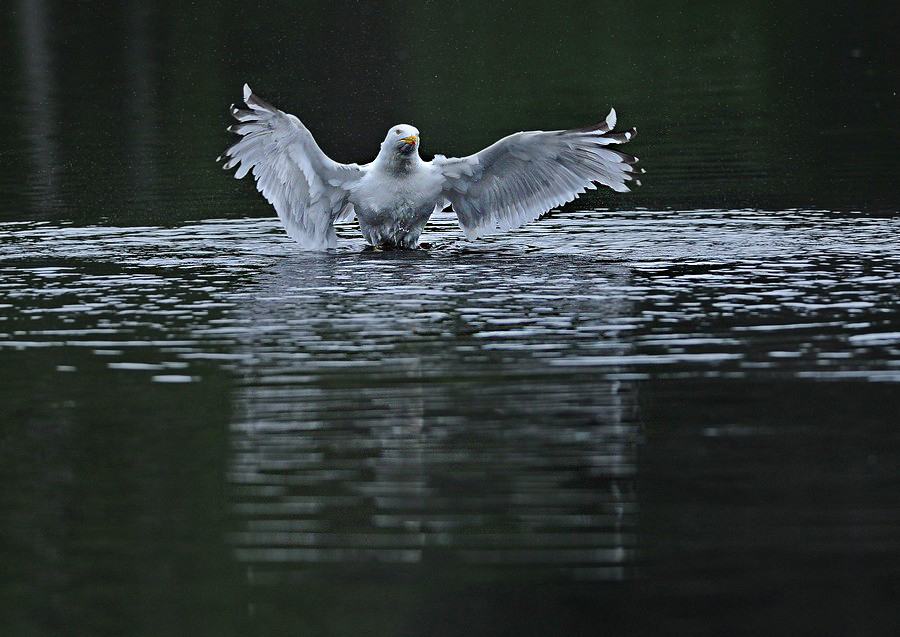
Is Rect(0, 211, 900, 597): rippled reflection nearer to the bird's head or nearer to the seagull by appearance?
the seagull

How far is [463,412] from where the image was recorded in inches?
410

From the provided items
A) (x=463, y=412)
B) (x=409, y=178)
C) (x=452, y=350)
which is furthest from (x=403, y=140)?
(x=463, y=412)

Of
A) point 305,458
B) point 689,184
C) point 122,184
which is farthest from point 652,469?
point 122,184

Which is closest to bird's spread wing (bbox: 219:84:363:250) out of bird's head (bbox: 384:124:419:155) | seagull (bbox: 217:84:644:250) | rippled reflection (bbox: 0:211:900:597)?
seagull (bbox: 217:84:644:250)

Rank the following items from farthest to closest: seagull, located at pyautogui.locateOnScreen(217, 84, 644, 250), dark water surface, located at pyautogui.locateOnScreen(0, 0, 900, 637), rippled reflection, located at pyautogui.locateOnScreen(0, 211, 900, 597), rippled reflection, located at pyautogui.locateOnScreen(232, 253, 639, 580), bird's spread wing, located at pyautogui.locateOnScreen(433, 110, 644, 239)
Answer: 1. bird's spread wing, located at pyautogui.locateOnScreen(433, 110, 644, 239)
2. seagull, located at pyautogui.locateOnScreen(217, 84, 644, 250)
3. rippled reflection, located at pyautogui.locateOnScreen(0, 211, 900, 597)
4. rippled reflection, located at pyautogui.locateOnScreen(232, 253, 639, 580)
5. dark water surface, located at pyautogui.locateOnScreen(0, 0, 900, 637)

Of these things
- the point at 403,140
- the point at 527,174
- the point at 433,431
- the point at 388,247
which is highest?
the point at 403,140

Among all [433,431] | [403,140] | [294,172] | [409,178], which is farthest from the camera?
[294,172]

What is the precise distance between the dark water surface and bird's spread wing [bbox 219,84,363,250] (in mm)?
393

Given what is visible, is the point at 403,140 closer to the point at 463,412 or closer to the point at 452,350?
the point at 452,350

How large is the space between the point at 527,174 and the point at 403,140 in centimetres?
174

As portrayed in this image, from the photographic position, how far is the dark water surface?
7.74m

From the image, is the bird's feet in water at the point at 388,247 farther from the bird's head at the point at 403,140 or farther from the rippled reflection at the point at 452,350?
the bird's head at the point at 403,140

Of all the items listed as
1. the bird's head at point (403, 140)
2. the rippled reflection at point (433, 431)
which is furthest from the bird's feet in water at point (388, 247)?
the rippled reflection at point (433, 431)

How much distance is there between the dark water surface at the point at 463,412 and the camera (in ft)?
25.4
